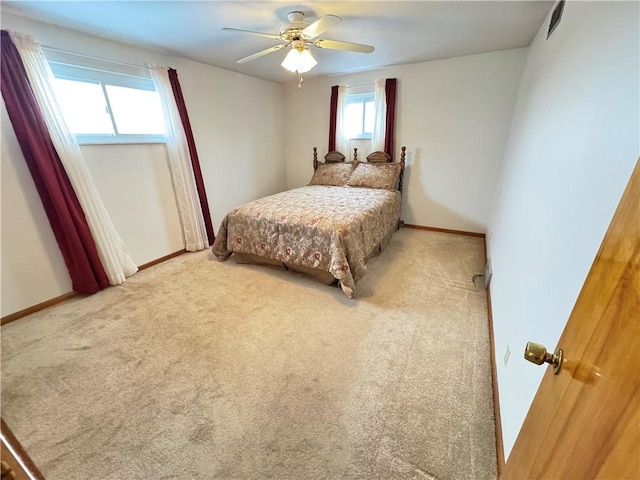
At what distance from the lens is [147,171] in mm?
2896

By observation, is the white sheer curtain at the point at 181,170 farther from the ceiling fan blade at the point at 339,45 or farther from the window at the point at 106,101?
the ceiling fan blade at the point at 339,45

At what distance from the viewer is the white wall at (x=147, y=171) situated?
2.10 metres

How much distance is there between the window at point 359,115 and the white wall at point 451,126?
0.21 meters

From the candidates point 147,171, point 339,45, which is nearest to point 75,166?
point 147,171

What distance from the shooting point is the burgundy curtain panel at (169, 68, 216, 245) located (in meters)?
2.91

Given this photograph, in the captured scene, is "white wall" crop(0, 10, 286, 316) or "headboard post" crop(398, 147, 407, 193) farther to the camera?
"headboard post" crop(398, 147, 407, 193)

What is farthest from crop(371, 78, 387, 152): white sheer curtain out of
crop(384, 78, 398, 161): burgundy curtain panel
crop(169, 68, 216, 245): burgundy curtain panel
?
crop(169, 68, 216, 245): burgundy curtain panel

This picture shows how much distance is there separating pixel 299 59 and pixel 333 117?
2.03 metres

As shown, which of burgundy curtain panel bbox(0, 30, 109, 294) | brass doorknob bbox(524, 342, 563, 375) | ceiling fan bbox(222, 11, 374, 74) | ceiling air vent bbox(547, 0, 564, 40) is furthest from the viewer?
ceiling fan bbox(222, 11, 374, 74)

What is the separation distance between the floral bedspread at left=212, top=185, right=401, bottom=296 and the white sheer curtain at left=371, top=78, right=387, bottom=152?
113 centimetres

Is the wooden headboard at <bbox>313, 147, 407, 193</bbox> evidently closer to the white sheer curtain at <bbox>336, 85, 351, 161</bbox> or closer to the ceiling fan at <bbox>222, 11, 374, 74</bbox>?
the white sheer curtain at <bbox>336, 85, 351, 161</bbox>

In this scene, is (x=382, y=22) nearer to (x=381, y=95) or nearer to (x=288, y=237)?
(x=381, y=95)

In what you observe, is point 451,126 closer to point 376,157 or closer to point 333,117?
point 376,157

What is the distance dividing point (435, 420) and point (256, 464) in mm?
863
